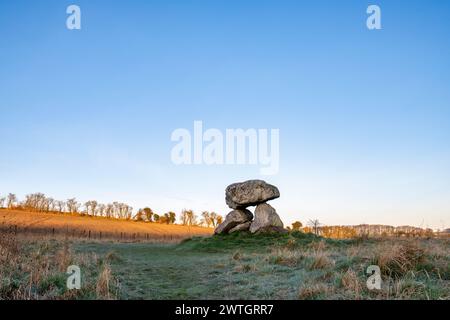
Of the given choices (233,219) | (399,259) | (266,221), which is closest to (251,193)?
(233,219)

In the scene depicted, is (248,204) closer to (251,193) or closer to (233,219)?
(251,193)

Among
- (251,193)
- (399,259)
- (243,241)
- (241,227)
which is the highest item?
(251,193)

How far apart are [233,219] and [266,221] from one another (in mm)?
2464

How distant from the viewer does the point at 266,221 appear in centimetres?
2345

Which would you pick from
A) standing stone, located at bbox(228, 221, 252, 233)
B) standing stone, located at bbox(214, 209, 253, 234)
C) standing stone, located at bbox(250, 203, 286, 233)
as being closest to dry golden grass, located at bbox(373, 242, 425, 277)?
standing stone, located at bbox(250, 203, 286, 233)

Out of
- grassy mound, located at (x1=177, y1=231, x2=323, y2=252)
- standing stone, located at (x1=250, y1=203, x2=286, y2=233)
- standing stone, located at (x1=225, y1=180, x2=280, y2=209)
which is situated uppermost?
standing stone, located at (x1=225, y1=180, x2=280, y2=209)

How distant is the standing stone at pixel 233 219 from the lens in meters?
24.6

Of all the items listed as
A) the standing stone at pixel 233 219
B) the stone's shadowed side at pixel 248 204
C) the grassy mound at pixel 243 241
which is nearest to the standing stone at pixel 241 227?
the stone's shadowed side at pixel 248 204

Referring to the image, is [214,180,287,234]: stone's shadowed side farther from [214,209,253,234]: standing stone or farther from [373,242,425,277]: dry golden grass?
[373,242,425,277]: dry golden grass

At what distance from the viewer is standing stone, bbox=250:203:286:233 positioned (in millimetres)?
23203

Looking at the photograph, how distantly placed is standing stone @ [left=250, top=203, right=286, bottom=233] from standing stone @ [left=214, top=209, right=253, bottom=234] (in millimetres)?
879

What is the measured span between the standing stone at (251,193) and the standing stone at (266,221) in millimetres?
623

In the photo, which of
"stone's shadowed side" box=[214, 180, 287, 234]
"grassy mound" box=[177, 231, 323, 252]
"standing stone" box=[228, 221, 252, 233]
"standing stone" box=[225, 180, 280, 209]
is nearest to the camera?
"grassy mound" box=[177, 231, 323, 252]
